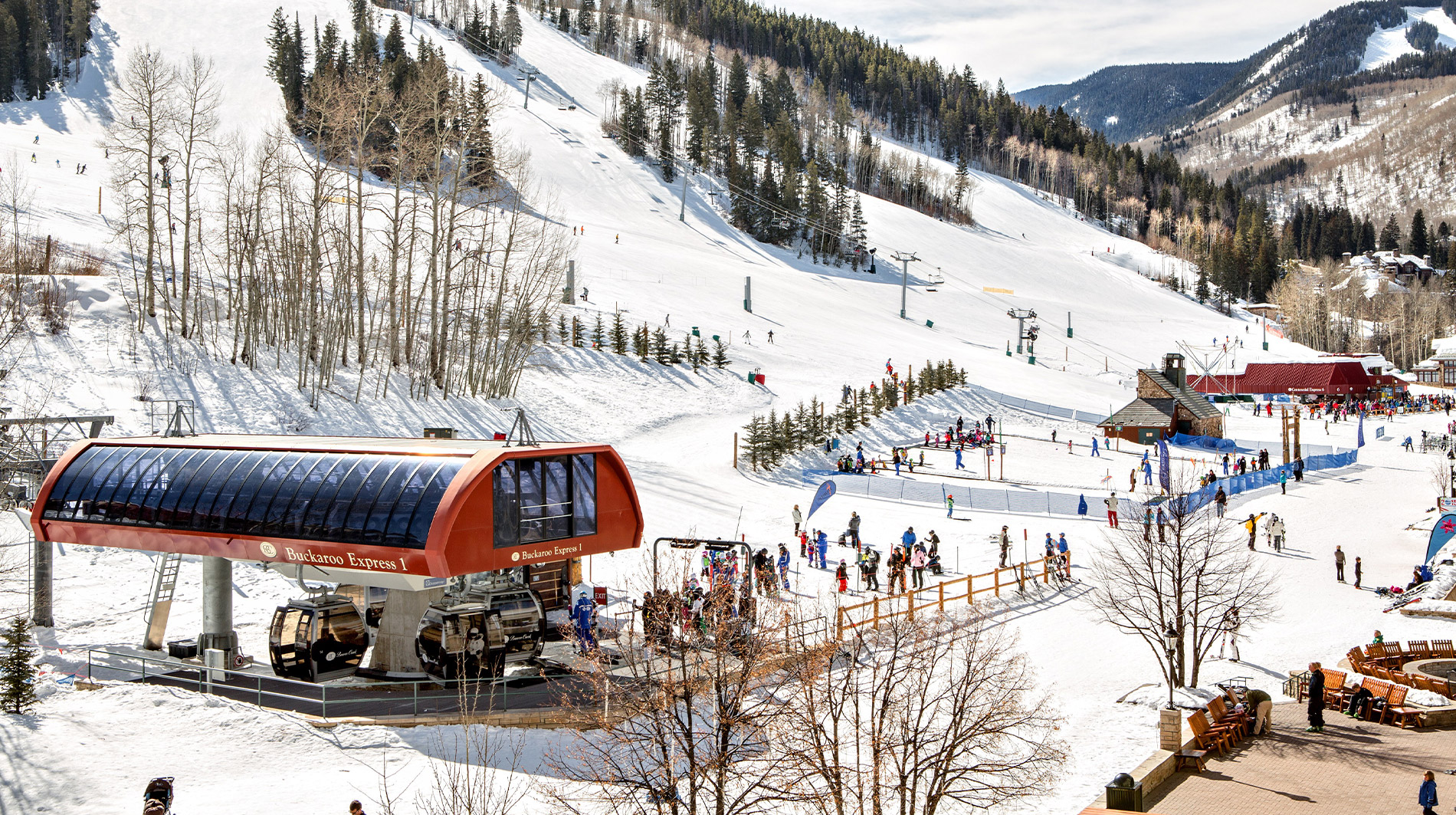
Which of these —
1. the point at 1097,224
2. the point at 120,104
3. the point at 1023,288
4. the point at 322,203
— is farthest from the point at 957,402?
the point at 1097,224

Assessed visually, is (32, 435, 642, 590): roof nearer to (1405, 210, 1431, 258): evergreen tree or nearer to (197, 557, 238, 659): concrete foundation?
(197, 557, 238, 659): concrete foundation

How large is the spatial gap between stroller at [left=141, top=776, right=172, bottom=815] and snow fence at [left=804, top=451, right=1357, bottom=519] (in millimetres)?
26549

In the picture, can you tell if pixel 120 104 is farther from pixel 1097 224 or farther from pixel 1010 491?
pixel 1097 224

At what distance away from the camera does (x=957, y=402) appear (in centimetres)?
5581

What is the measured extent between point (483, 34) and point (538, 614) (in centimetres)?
12925

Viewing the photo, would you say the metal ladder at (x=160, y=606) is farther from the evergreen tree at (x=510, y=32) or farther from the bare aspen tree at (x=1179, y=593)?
the evergreen tree at (x=510, y=32)

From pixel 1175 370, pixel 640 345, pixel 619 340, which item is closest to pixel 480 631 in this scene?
pixel 640 345

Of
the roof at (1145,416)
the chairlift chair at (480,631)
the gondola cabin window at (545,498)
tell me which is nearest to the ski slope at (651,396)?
the roof at (1145,416)

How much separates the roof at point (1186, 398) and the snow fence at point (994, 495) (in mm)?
16372

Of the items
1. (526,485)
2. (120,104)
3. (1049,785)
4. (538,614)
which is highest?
(120,104)

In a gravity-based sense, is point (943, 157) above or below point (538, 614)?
above

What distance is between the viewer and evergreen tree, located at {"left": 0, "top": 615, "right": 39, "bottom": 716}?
15.0 m

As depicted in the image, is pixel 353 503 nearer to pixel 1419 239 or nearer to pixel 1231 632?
pixel 1231 632

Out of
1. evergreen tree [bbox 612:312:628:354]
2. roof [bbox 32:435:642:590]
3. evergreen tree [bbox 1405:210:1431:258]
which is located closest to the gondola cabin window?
roof [bbox 32:435:642:590]
